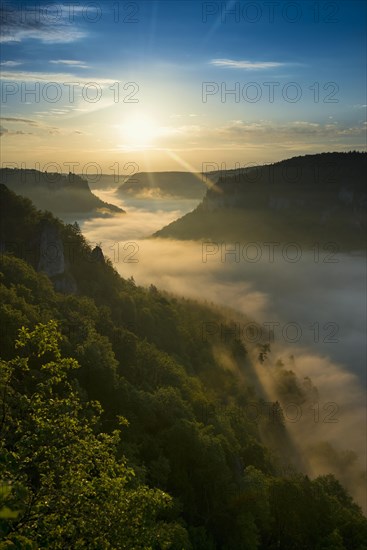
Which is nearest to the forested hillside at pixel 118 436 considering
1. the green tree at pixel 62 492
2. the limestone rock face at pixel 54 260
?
the green tree at pixel 62 492

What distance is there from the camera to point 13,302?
51469mm

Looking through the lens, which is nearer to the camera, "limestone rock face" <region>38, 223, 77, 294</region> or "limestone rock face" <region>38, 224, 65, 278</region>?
"limestone rock face" <region>38, 224, 65, 278</region>

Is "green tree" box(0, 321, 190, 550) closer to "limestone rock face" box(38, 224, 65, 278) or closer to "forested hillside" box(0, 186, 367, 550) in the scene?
"forested hillside" box(0, 186, 367, 550)

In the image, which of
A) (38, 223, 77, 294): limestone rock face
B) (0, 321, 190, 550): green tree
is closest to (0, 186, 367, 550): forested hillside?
(0, 321, 190, 550): green tree

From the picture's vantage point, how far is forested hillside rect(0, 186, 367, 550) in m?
13.2

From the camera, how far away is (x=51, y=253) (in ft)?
304

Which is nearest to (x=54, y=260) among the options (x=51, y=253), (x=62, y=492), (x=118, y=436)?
(x=51, y=253)

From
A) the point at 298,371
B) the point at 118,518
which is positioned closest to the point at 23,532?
the point at 118,518

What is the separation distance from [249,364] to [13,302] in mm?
107961

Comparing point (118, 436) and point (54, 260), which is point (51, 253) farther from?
point (118, 436)

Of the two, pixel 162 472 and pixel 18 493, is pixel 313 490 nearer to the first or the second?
pixel 162 472

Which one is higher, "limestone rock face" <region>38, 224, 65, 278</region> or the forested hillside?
"limestone rock face" <region>38, 224, 65, 278</region>

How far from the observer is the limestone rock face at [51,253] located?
301 feet

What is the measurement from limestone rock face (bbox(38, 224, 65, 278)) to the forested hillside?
0.23 m
